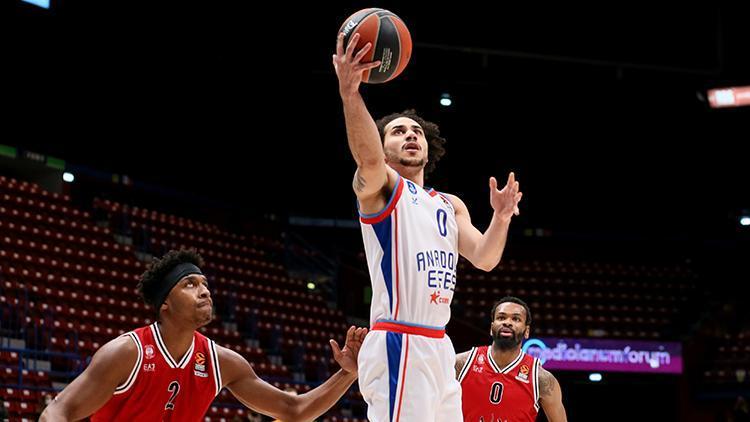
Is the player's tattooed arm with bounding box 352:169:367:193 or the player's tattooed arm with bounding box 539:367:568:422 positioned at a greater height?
the player's tattooed arm with bounding box 352:169:367:193

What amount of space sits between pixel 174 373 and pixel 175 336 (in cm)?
19

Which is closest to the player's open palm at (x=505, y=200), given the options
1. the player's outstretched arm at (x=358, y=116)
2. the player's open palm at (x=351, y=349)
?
the player's outstretched arm at (x=358, y=116)

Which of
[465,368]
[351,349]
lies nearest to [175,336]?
[351,349]

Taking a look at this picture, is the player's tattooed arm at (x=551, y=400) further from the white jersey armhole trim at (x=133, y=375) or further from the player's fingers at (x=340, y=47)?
the player's fingers at (x=340, y=47)

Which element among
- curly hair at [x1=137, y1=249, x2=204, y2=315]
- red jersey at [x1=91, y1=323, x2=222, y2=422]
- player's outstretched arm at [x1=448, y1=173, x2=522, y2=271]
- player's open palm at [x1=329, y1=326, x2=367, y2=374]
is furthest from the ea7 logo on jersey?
player's outstretched arm at [x1=448, y1=173, x2=522, y2=271]

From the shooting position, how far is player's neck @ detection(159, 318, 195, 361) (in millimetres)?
5176

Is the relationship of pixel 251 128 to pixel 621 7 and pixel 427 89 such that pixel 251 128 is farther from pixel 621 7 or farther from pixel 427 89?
pixel 621 7

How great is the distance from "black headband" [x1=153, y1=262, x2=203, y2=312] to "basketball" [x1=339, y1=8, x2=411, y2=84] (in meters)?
1.59

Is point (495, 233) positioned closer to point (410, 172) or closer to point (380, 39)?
point (410, 172)

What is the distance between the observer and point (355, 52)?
13.4ft

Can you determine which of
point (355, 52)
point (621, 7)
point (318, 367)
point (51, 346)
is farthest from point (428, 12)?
point (355, 52)

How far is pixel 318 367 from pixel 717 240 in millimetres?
12550

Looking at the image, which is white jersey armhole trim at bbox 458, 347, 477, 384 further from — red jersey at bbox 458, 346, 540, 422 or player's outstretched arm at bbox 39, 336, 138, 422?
player's outstretched arm at bbox 39, 336, 138, 422

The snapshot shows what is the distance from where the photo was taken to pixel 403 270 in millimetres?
4285
